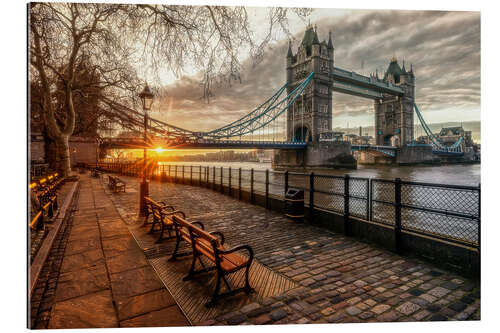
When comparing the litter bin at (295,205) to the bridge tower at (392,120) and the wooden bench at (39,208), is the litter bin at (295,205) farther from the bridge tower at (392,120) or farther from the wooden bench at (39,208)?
the bridge tower at (392,120)

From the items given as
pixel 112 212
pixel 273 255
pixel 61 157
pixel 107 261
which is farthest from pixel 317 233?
pixel 61 157

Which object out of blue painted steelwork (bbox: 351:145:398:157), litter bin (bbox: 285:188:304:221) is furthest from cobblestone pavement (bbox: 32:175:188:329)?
blue painted steelwork (bbox: 351:145:398:157)

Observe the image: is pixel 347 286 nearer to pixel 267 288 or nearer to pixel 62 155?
pixel 267 288

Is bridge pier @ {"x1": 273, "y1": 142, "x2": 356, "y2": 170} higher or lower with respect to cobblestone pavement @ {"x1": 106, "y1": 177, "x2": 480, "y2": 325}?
higher

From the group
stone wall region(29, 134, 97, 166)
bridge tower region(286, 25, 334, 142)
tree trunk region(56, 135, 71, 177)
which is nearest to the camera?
tree trunk region(56, 135, 71, 177)

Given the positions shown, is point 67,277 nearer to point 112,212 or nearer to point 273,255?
point 273,255

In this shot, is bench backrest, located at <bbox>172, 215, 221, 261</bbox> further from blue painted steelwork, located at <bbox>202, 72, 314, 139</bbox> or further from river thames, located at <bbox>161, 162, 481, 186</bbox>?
blue painted steelwork, located at <bbox>202, 72, 314, 139</bbox>

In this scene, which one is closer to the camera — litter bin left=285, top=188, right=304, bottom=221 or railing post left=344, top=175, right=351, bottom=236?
railing post left=344, top=175, right=351, bottom=236
